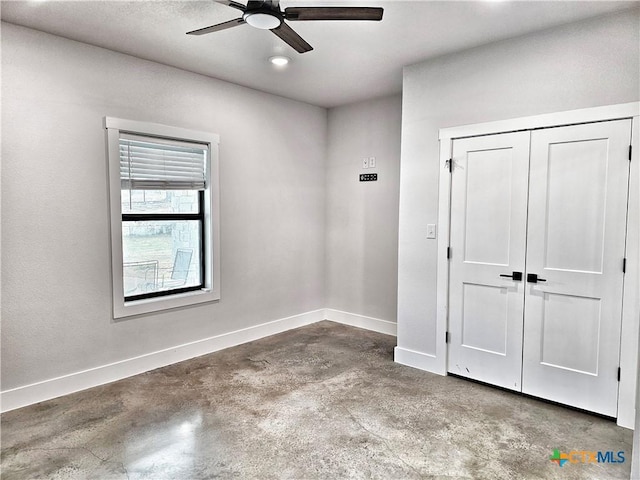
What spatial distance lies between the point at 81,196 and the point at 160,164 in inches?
30.0

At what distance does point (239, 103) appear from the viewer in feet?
14.4

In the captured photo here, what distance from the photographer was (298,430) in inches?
Answer: 106

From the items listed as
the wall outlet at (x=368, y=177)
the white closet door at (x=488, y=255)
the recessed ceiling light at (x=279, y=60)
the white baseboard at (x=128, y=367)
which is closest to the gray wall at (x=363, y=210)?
the wall outlet at (x=368, y=177)

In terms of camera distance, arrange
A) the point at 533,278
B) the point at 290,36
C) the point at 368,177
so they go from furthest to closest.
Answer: the point at 368,177 → the point at 533,278 → the point at 290,36

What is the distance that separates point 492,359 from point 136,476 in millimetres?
2703

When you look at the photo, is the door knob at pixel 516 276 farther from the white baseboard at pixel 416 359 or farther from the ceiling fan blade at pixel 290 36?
the ceiling fan blade at pixel 290 36

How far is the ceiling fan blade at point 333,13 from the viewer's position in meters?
2.15

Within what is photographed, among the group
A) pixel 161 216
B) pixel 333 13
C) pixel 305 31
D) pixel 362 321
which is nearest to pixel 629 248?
pixel 333 13

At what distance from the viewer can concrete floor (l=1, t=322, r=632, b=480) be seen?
2.31m

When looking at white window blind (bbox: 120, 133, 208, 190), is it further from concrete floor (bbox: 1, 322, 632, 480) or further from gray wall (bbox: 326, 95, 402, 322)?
gray wall (bbox: 326, 95, 402, 322)

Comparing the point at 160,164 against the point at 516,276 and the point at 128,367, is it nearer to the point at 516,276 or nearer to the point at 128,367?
the point at 128,367

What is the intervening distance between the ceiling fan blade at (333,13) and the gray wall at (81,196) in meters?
1.97

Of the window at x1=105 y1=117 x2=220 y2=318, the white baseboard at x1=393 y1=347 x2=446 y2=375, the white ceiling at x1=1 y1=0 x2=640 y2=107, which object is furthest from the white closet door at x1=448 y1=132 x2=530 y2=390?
the window at x1=105 y1=117 x2=220 y2=318

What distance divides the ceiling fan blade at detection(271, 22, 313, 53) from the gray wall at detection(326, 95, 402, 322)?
233cm
